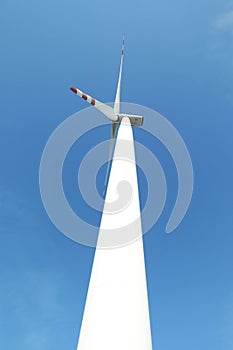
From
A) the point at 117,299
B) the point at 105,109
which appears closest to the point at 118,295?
the point at 117,299

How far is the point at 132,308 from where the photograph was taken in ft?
25.7

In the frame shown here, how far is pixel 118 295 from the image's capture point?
7.92 meters

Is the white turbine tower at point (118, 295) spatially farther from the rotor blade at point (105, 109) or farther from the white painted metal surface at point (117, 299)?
the rotor blade at point (105, 109)

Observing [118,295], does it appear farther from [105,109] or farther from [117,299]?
[105,109]

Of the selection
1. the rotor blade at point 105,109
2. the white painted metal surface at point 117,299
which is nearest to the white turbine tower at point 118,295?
the white painted metal surface at point 117,299

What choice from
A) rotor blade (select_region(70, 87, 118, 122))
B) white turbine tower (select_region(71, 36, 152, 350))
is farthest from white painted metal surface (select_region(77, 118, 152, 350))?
rotor blade (select_region(70, 87, 118, 122))

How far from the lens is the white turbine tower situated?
727 cm

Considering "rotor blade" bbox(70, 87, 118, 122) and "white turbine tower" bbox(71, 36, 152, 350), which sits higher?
"rotor blade" bbox(70, 87, 118, 122)

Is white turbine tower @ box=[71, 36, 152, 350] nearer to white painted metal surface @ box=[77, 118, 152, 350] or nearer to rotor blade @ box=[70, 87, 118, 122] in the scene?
white painted metal surface @ box=[77, 118, 152, 350]

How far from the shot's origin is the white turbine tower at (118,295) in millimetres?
7270

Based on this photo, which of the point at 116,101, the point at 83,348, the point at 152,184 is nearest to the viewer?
the point at 83,348

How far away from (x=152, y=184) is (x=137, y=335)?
11.6 m

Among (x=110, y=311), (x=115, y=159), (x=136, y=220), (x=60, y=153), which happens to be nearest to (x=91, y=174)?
(x=60, y=153)

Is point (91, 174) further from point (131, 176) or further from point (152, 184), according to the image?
point (131, 176)
